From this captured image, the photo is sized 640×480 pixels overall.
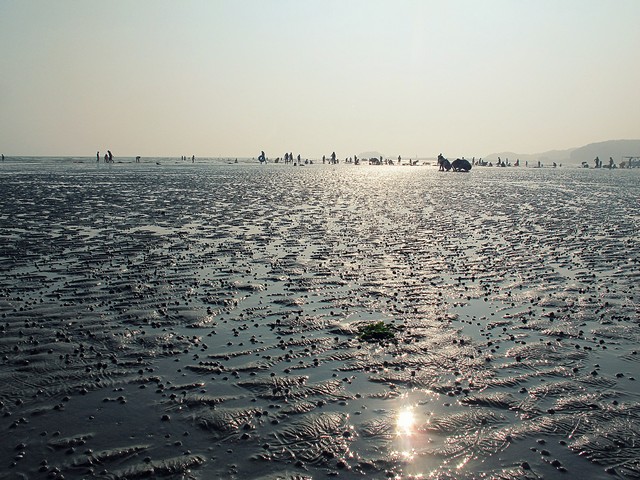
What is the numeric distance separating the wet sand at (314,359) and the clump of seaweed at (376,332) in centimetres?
18

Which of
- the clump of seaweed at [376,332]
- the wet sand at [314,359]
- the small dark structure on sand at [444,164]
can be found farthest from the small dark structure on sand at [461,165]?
the clump of seaweed at [376,332]

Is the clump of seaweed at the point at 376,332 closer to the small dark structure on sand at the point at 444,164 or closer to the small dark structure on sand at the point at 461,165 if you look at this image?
the small dark structure on sand at the point at 461,165

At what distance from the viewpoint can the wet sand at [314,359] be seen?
738 cm

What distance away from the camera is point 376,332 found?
12.0 metres

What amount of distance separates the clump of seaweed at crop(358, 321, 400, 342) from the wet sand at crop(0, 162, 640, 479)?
181 mm

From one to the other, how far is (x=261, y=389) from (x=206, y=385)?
3.46ft

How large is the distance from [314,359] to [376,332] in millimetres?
1905

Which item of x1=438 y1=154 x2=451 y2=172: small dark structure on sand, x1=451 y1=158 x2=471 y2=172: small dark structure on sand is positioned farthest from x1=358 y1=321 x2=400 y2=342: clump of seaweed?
x1=438 y1=154 x2=451 y2=172: small dark structure on sand

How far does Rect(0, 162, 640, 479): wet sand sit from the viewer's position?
7383 millimetres

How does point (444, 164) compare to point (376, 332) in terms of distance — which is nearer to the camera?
point (376, 332)

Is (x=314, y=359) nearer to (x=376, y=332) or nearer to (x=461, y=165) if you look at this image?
(x=376, y=332)

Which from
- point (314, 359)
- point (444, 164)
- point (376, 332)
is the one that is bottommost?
point (314, 359)

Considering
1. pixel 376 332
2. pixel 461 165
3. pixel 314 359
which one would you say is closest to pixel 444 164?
pixel 461 165

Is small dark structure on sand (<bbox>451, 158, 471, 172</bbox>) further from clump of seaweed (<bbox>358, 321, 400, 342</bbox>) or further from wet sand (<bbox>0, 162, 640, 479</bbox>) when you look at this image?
clump of seaweed (<bbox>358, 321, 400, 342</bbox>)
